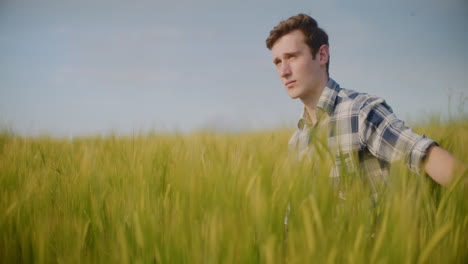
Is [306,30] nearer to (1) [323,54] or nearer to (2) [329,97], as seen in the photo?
(1) [323,54]

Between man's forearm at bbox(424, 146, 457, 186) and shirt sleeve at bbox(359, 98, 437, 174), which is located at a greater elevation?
shirt sleeve at bbox(359, 98, 437, 174)

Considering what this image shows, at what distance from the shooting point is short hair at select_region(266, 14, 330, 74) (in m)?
1.44

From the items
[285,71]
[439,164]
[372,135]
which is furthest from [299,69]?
[439,164]

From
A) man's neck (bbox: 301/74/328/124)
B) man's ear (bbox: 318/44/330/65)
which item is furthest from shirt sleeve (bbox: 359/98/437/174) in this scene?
man's ear (bbox: 318/44/330/65)

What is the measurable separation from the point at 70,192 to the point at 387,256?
799mm

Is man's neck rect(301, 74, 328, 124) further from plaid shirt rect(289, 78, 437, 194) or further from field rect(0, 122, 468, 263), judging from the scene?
field rect(0, 122, 468, 263)

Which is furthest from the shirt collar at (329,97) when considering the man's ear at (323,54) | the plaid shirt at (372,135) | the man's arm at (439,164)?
the man's arm at (439,164)

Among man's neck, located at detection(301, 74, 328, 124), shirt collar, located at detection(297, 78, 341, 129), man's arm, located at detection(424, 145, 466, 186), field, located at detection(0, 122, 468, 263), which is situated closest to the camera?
field, located at detection(0, 122, 468, 263)

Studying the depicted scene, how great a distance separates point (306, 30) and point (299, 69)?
33 centimetres

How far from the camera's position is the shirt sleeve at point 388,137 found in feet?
2.62

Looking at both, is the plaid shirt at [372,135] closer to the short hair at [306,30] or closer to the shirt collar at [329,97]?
the shirt collar at [329,97]

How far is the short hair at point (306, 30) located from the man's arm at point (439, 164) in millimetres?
783

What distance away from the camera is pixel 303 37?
1.47 meters

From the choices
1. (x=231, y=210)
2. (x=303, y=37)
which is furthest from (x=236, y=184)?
(x=303, y=37)
